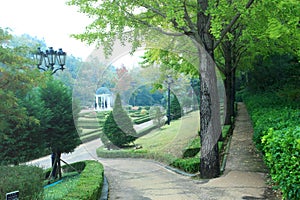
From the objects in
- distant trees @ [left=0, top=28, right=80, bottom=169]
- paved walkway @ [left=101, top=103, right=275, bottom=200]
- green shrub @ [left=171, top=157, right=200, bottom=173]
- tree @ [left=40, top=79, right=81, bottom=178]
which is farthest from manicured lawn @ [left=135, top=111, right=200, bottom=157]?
tree @ [left=40, top=79, right=81, bottom=178]

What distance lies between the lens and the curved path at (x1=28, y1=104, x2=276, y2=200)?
5.53 meters

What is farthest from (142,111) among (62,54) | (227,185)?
(62,54)

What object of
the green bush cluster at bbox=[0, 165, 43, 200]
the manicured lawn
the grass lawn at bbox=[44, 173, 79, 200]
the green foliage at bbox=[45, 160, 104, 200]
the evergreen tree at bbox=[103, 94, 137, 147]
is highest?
the evergreen tree at bbox=[103, 94, 137, 147]

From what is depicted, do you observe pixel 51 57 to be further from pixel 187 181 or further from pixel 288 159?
pixel 288 159

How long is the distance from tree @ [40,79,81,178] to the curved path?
1779mm

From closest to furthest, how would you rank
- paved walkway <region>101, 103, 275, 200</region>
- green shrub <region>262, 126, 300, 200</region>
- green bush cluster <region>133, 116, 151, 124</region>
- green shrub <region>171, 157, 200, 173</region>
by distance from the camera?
green shrub <region>262, 126, 300, 200</region>, paved walkway <region>101, 103, 275, 200</region>, green bush cluster <region>133, 116, 151, 124</region>, green shrub <region>171, 157, 200, 173</region>

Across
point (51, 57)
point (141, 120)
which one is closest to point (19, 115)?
point (51, 57)

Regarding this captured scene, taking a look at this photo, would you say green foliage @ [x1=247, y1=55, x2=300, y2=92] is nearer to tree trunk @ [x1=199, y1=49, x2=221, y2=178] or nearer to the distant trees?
tree trunk @ [x1=199, y1=49, x2=221, y2=178]

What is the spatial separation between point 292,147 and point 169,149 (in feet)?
17.2

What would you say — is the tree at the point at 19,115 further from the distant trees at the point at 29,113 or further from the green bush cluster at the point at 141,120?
the green bush cluster at the point at 141,120

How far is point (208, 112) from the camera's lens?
6.71 meters

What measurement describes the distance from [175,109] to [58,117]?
4.17 meters

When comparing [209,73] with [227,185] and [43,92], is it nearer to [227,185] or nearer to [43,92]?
[227,185]

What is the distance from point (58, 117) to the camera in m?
9.32
